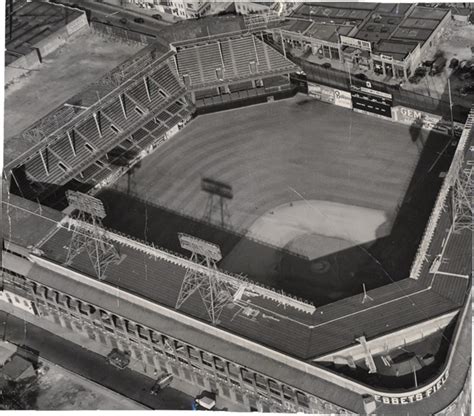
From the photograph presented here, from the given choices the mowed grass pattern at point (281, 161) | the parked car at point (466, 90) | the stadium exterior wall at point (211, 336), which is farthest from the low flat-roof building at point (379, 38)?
the stadium exterior wall at point (211, 336)

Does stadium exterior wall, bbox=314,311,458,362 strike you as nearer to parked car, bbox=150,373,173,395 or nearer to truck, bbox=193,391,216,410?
truck, bbox=193,391,216,410

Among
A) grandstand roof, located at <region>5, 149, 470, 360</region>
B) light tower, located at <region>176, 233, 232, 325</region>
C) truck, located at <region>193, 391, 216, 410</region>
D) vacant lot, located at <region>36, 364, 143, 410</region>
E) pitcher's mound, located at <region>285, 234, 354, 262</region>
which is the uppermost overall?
light tower, located at <region>176, 233, 232, 325</region>

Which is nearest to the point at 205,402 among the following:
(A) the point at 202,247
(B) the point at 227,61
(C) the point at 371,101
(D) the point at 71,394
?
(D) the point at 71,394

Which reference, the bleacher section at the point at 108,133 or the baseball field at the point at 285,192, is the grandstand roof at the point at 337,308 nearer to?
the baseball field at the point at 285,192

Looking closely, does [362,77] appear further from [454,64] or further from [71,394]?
[71,394]

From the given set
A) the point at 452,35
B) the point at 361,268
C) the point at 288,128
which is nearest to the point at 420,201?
the point at 361,268

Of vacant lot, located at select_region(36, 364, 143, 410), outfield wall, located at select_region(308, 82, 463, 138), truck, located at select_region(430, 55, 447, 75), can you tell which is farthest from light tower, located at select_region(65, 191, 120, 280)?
truck, located at select_region(430, 55, 447, 75)

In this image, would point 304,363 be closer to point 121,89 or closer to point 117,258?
point 117,258
